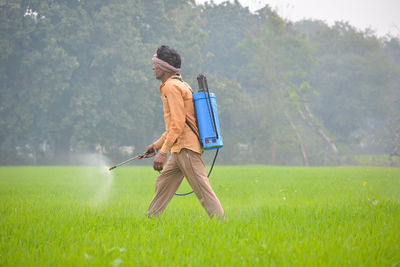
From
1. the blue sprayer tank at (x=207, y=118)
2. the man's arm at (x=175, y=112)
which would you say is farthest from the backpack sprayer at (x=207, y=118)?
the man's arm at (x=175, y=112)

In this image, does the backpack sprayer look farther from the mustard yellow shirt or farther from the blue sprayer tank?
the mustard yellow shirt

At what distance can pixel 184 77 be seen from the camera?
36562 mm

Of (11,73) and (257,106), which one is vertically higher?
(11,73)

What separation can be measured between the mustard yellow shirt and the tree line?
2702cm

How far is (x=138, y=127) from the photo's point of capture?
115 feet

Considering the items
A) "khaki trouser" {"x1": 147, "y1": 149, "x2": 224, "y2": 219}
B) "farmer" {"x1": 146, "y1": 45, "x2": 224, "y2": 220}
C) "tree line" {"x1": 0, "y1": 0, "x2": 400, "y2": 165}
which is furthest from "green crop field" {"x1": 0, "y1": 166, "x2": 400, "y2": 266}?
"tree line" {"x1": 0, "y1": 0, "x2": 400, "y2": 165}

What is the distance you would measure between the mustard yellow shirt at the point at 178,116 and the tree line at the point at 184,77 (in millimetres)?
27020

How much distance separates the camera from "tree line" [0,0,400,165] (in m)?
30.6

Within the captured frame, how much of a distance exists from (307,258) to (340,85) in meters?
44.0

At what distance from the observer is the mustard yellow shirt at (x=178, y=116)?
4.63m

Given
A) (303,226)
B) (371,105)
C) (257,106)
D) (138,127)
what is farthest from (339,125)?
(303,226)

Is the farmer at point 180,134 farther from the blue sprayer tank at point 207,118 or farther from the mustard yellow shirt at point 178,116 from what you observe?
the blue sprayer tank at point 207,118

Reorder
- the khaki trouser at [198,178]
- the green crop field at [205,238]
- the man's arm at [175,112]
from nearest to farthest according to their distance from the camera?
the green crop field at [205,238], the man's arm at [175,112], the khaki trouser at [198,178]

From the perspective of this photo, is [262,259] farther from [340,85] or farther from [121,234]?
[340,85]
